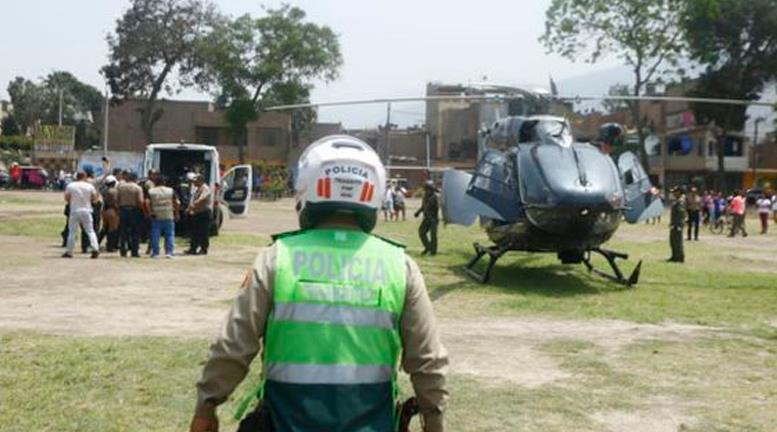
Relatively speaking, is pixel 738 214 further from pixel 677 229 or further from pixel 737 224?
pixel 677 229

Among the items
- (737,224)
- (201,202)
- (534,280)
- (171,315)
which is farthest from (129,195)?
(737,224)

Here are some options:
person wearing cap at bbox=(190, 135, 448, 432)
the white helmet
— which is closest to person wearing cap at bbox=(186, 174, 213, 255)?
the white helmet

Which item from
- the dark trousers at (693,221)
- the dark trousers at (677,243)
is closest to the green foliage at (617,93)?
the dark trousers at (693,221)

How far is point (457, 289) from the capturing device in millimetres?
12562

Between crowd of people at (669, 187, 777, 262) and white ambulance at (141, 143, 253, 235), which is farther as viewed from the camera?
white ambulance at (141, 143, 253, 235)

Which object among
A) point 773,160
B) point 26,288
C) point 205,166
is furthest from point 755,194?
point 26,288

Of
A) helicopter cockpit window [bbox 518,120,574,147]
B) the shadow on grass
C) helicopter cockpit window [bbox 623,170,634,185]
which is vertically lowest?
the shadow on grass

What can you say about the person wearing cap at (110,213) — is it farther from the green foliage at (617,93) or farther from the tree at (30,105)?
the tree at (30,105)

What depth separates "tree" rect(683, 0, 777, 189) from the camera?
52.6 m

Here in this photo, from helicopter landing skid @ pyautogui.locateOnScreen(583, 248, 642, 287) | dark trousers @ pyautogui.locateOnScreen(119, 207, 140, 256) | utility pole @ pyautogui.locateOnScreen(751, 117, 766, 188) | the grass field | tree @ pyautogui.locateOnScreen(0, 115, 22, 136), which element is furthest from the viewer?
tree @ pyautogui.locateOnScreen(0, 115, 22, 136)

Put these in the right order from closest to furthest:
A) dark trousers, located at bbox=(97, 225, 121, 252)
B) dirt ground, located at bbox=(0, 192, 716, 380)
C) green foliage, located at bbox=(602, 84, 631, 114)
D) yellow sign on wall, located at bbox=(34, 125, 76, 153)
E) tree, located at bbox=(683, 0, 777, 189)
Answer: dirt ground, located at bbox=(0, 192, 716, 380) < dark trousers, located at bbox=(97, 225, 121, 252) < tree, located at bbox=(683, 0, 777, 189) < yellow sign on wall, located at bbox=(34, 125, 76, 153) < green foliage, located at bbox=(602, 84, 631, 114)

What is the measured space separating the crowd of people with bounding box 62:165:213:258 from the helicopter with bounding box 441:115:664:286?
4.59 metres

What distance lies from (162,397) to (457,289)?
22.5ft

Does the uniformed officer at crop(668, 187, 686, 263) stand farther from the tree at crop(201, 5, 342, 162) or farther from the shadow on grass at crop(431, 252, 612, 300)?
the tree at crop(201, 5, 342, 162)
